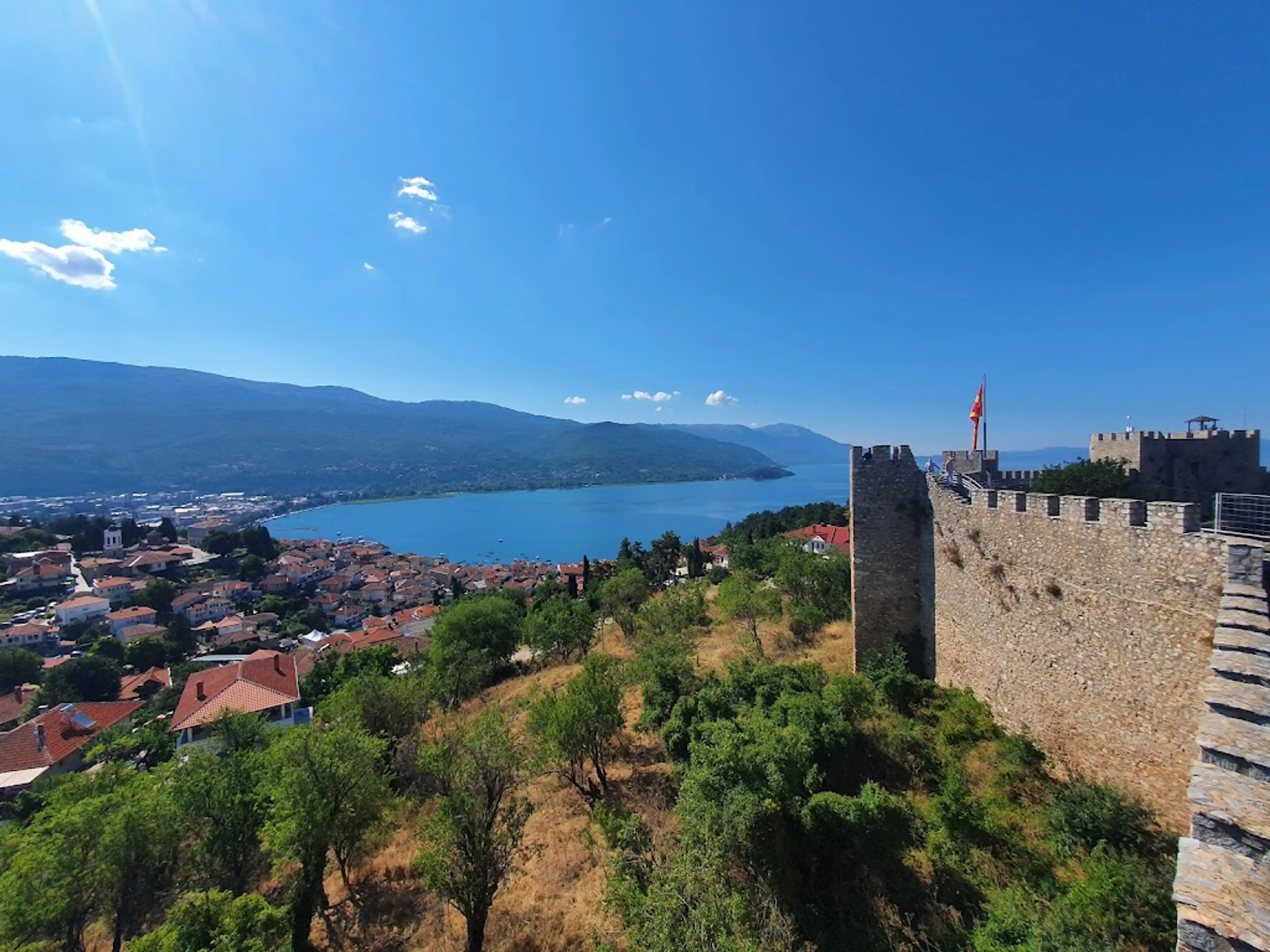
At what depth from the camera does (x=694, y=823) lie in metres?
7.06

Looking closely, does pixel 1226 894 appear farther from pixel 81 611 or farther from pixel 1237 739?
pixel 81 611

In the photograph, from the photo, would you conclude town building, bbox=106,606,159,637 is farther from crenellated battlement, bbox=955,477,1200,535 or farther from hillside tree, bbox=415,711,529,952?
crenellated battlement, bbox=955,477,1200,535

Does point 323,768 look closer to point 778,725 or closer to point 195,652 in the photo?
point 778,725

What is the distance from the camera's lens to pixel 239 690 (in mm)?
26766

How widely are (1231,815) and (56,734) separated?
4216 cm

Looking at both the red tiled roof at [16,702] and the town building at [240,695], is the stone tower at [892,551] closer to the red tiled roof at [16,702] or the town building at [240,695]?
the town building at [240,695]

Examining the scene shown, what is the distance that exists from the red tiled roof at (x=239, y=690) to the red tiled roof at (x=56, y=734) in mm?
4523

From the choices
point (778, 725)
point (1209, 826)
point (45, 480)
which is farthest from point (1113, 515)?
point (45, 480)

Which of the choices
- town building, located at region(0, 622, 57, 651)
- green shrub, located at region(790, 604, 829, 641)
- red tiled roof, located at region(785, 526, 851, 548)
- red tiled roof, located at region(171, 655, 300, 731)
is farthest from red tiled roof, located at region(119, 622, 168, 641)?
red tiled roof, located at region(785, 526, 851, 548)

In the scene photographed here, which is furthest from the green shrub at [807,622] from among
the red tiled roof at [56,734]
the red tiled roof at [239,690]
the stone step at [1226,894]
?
the red tiled roof at [56,734]

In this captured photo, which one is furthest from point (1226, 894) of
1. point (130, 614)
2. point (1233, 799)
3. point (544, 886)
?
point (130, 614)

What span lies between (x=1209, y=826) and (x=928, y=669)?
948cm

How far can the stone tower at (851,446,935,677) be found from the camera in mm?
11898

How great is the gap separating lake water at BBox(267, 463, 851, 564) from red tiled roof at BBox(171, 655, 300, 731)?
57.4 metres
